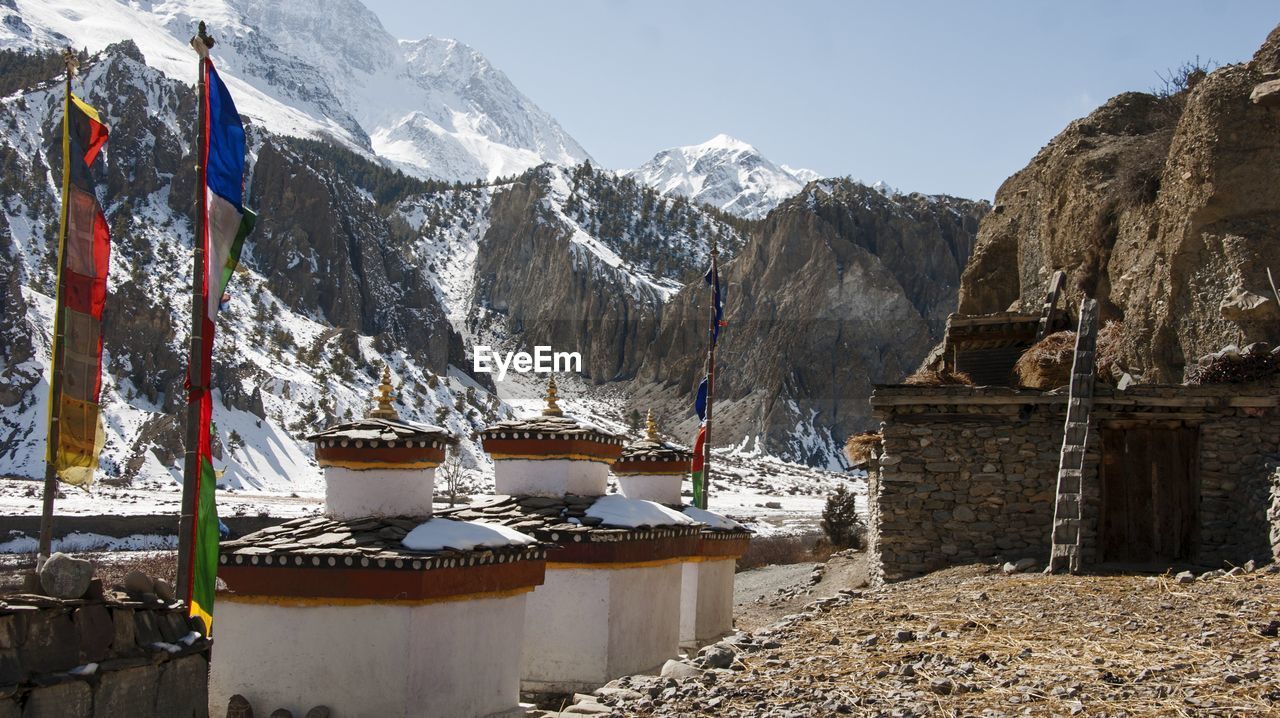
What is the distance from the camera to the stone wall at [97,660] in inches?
256

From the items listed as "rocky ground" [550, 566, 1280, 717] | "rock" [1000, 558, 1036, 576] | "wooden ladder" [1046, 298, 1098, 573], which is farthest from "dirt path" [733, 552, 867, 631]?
"rocky ground" [550, 566, 1280, 717]

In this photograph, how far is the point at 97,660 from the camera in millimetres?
6969

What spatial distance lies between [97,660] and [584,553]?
7.16m

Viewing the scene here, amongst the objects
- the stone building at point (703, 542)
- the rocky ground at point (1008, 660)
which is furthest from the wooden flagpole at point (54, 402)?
the stone building at point (703, 542)

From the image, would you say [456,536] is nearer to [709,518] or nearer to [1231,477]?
[709,518]

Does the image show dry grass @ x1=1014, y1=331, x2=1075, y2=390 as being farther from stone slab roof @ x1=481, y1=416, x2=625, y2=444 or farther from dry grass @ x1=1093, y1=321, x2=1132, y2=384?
stone slab roof @ x1=481, y1=416, x2=625, y2=444

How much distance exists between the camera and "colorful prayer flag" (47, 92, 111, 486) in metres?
12.2

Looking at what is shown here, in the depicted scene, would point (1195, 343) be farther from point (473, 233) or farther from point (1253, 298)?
point (473, 233)

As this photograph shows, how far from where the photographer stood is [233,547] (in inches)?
441

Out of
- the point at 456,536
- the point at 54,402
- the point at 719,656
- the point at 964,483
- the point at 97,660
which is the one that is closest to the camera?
the point at 97,660

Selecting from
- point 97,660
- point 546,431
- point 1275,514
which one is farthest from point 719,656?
point 1275,514

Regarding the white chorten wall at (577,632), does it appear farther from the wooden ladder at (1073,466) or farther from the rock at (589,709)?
the wooden ladder at (1073,466)

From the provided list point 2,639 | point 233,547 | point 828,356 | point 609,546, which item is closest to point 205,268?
point 233,547

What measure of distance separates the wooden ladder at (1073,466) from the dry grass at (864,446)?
23.3ft
